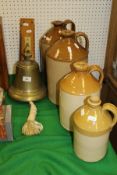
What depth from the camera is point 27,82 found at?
3.10 ft

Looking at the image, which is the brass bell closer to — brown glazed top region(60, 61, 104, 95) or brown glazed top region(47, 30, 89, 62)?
brown glazed top region(47, 30, 89, 62)

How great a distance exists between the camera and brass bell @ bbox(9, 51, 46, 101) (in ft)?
3.05

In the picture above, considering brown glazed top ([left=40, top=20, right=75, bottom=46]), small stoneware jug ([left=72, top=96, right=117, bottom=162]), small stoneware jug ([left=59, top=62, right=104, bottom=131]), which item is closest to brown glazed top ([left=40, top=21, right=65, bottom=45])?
brown glazed top ([left=40, top=20, right=75, bottom=46])

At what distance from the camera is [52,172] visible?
667 mm

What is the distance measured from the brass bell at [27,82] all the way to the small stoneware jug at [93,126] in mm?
329

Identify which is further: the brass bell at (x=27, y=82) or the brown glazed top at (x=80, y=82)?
the brass bell at (x=27, y=82)

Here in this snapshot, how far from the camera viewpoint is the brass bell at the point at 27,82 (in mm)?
930

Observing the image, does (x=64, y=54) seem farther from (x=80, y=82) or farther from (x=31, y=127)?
(x=31, y=127)

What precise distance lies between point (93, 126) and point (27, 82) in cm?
40

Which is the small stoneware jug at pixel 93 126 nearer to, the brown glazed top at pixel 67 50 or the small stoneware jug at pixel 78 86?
the small stoneware jug at pixel 78 86

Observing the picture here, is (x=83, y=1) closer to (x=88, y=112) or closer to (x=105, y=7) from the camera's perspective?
(x=105, y=7)

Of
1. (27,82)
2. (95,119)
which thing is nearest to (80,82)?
(95,119)

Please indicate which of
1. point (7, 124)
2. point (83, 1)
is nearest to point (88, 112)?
point (7, 124)

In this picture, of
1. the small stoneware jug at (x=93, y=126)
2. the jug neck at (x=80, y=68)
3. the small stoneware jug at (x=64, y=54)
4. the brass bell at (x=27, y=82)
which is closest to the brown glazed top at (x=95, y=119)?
the small stoneware jug at (x=93, y=126)
